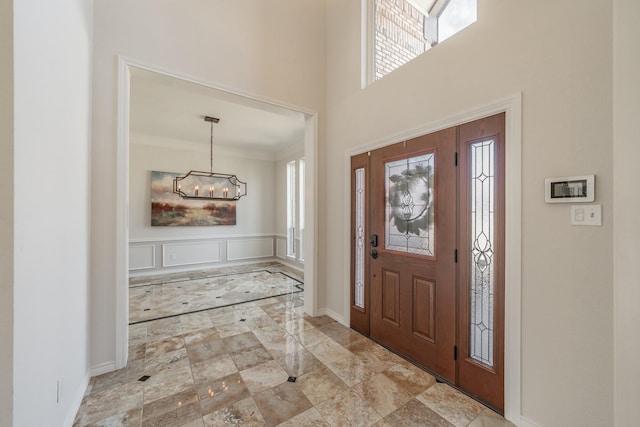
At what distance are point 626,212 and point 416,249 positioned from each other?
1322 mm

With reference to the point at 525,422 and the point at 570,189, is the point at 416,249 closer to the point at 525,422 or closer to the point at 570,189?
the point at 570,189

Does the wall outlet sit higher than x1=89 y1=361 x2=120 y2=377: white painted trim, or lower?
higher

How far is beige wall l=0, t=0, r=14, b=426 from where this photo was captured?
886mm

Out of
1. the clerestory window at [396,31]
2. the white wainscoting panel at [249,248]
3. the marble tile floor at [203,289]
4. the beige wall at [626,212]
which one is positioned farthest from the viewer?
the white wainscoting panel at [249,248]

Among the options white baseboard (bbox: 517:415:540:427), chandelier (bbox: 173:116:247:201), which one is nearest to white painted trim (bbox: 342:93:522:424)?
white baseboard (bbox: 517:415:540:427)

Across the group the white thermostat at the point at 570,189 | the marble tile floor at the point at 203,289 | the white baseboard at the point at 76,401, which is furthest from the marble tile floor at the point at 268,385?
the white thermostat at the point at 570,189

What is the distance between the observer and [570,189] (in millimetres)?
1420

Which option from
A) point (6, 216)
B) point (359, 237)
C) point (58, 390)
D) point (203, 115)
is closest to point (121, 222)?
point (58, 390)

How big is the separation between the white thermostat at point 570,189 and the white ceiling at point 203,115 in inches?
104

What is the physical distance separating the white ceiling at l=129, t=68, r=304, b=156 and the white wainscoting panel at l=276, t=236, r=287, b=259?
8.14 feet

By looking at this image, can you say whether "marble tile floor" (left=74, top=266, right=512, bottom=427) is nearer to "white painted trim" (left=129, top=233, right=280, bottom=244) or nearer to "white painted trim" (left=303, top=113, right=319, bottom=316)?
"white painted trim" (left=303, top=113, right=319, bottom=316)

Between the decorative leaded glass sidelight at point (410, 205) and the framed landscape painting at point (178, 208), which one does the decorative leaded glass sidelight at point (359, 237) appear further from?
the framed landscape painting at point (178, 208)

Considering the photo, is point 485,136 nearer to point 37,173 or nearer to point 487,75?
point 487,75

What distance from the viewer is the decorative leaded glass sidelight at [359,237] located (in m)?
2.89
